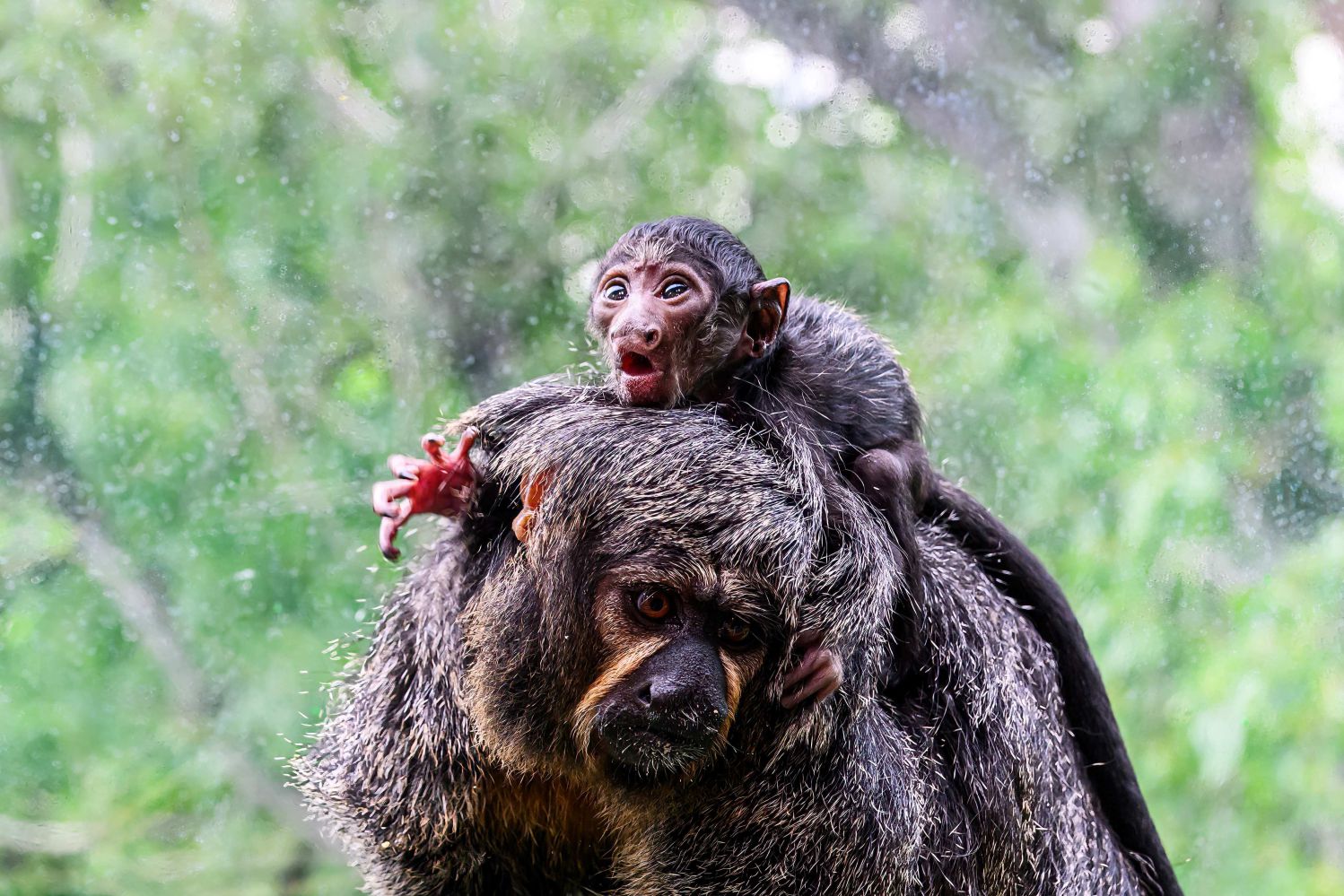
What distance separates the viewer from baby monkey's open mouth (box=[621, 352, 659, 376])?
57.7 inches

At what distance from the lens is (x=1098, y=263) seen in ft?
10.6

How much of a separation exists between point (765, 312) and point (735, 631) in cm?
48

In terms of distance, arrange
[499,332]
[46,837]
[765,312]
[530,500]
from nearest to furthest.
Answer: [530,500] → [765,312] → [46,837] → [499,332]

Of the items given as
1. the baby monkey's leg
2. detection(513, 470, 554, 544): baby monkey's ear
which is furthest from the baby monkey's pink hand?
the baby monkey's leg

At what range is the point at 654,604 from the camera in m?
1.27

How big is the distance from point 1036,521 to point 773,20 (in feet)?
4.79

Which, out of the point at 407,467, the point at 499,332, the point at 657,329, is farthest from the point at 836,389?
the point at 499,332

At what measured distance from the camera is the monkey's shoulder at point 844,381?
158cm

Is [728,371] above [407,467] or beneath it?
above

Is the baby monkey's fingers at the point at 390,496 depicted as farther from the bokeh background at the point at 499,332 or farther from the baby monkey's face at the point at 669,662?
the bokeh background at the point at 499,332

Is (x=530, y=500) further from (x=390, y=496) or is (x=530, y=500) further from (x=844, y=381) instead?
(x=844, y=381)

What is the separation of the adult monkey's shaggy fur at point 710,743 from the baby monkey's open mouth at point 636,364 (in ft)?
0.19

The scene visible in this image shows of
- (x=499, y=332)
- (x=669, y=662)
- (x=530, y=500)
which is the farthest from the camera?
(x=499, y=332)

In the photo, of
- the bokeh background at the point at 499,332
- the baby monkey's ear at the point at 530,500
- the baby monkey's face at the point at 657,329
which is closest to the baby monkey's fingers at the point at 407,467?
the baby monkey's ear at the point at 530,500
